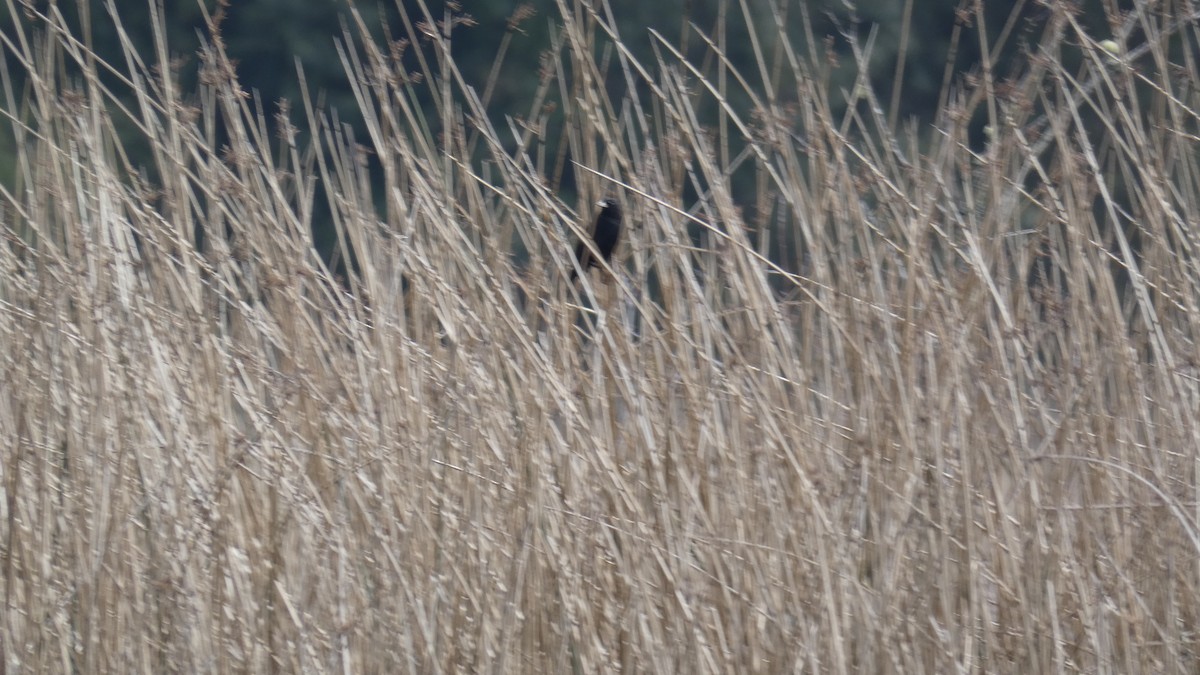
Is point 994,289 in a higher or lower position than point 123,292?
higher

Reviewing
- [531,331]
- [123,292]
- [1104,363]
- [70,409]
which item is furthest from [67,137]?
[1104,363]

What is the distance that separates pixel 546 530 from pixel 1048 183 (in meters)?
0.66

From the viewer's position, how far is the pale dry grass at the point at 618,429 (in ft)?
4.75

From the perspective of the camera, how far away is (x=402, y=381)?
163 cm

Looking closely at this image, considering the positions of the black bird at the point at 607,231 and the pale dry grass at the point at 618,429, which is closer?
the pale dry grass at the point at 618,429

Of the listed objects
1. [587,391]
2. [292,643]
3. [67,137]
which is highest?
[67,137]

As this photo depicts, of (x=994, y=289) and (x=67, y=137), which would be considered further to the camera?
(x=67, y=137)

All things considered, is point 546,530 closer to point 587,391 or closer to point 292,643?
point 587,391

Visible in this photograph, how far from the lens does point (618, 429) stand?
5.21 feet

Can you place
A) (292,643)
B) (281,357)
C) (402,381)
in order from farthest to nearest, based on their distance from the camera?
(281,357), (402,381), (292,643)

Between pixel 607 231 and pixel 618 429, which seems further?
pixel 607 231

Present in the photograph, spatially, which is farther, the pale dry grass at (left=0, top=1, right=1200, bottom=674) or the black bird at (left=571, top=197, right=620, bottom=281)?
the black bird at (left=571, top=197, right=620, bottom=281)

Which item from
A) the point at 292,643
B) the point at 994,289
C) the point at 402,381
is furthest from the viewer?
the point at 402,381

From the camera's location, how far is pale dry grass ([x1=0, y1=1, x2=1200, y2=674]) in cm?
145
